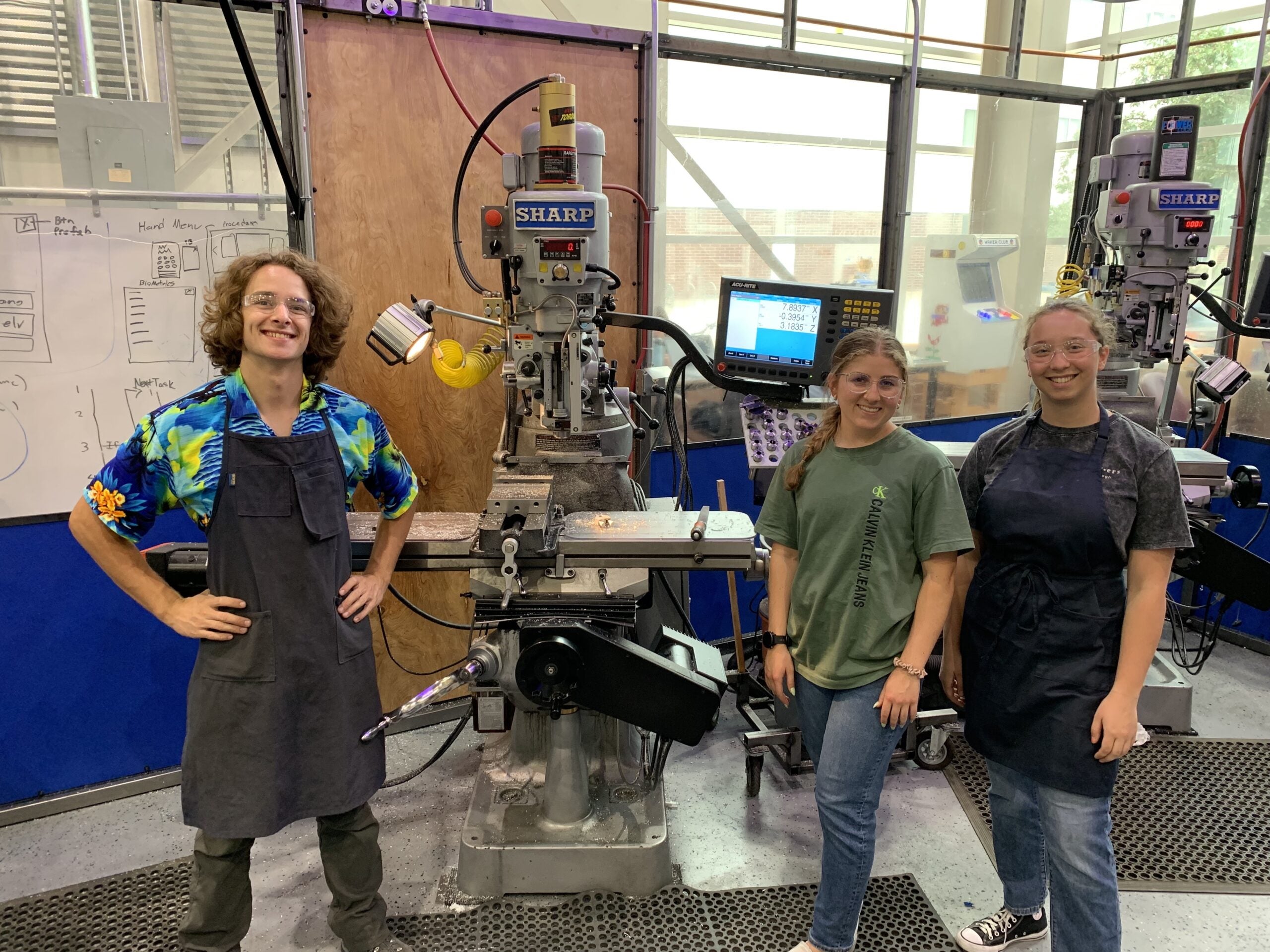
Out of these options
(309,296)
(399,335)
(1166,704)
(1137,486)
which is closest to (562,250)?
(399,335)

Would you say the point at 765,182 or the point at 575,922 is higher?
the point at 765,182

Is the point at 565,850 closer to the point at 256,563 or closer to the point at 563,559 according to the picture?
the point at 563,559

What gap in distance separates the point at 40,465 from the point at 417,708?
4.93 feet

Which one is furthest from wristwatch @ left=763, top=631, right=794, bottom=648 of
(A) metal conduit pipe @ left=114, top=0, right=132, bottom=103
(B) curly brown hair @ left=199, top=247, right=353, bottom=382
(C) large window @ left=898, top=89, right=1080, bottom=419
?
(C) large window @ left=898, top=89, right=1080, bottom=419

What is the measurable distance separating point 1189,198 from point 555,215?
2372 millimetres

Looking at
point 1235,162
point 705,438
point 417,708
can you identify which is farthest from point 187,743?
point 1235,162

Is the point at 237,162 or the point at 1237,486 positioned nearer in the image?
the point at 237,162

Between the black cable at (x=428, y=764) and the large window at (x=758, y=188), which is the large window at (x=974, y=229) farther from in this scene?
the black cable at (x=428, y=764)

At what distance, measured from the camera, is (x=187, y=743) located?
65.0 inches

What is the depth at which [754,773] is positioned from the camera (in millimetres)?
2576

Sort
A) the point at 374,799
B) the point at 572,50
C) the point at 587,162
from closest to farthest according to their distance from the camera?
the point at 587,162 → the point at 374,799 → the point at 572,50

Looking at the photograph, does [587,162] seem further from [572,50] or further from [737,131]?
[737,131]

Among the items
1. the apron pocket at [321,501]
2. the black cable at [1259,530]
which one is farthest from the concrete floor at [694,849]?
the black cable at [1259,530]

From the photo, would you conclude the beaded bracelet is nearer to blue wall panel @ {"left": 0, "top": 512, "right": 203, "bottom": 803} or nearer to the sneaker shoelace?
the sneaker shoelace
